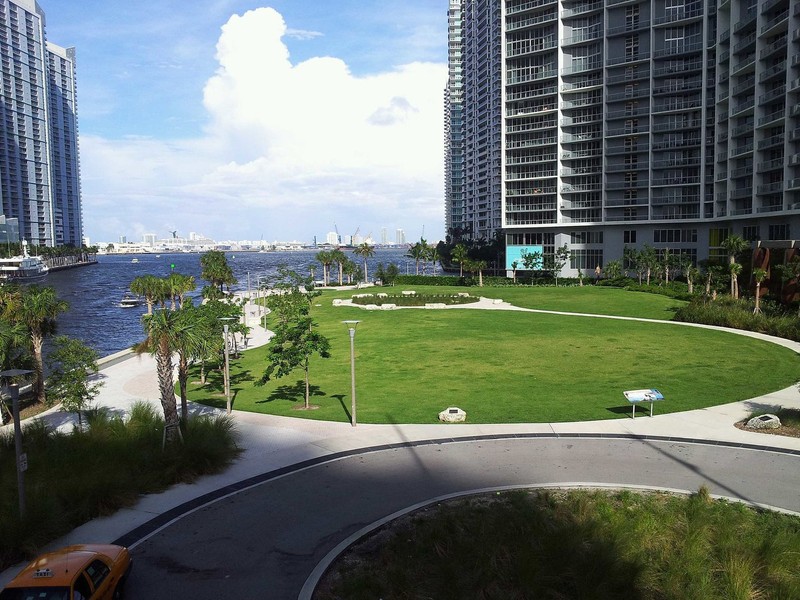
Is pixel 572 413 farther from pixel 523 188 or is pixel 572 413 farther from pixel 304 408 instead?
pixel 523 188

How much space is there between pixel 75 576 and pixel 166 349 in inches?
429

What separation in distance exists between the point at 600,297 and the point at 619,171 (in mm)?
37733

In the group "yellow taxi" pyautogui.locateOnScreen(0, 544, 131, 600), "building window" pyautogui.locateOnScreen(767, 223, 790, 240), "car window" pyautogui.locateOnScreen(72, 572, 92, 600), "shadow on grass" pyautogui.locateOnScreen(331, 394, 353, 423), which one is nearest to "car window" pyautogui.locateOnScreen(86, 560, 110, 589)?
"yellow taxi" pyautogui.locateOnScreen(0, 544, 131, 600)

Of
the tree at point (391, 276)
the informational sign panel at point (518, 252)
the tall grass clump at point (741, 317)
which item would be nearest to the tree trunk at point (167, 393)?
the tall grass clump at point (741, 317)

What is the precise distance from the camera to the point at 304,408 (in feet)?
97.3

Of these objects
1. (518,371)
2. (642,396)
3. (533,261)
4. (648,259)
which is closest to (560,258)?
(533,261)

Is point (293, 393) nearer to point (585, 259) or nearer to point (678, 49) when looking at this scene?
point (585, 259)

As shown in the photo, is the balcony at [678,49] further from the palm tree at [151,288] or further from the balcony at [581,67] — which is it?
the palm tree at [151,288]

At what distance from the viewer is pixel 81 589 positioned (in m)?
12.3

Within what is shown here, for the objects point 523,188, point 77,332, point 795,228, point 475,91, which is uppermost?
point 475,91

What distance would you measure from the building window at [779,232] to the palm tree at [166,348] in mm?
71254

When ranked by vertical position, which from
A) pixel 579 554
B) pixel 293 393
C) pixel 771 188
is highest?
pixel 771 188

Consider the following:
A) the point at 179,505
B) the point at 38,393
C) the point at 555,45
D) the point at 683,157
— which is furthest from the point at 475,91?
the point at 179,505

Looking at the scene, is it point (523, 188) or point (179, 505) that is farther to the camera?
point (523, 188)
